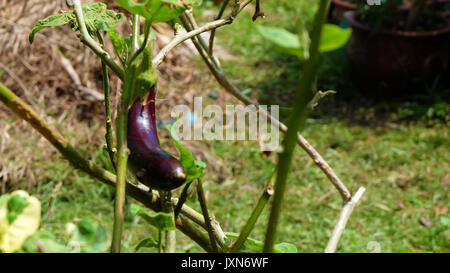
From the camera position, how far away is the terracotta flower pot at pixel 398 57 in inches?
144

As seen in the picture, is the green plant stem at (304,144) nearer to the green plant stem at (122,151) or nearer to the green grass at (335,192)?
the green plant stem at (122,151)

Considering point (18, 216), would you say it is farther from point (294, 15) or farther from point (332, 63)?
point (294, 15)

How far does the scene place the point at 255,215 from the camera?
498 millimetres

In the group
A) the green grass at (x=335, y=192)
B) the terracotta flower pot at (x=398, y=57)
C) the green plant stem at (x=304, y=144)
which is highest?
the green plant stem at (x=304, y=144)

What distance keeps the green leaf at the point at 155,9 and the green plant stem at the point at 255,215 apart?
15 centimetres

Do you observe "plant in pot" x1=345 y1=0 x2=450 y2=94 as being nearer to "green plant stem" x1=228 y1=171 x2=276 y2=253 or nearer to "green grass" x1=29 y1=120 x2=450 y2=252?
"green grass" x1=29 y1=120 x2=450 y2=252

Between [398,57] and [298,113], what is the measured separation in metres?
3.56

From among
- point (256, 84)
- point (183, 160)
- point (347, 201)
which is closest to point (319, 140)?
point (256, 84)

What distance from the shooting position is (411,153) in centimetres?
325

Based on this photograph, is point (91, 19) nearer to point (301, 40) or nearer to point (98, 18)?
point (98, 18)

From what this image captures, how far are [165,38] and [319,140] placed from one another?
3.94 feet

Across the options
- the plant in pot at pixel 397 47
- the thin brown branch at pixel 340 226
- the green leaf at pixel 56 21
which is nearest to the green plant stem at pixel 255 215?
the thin brown branch at pixel 340 226

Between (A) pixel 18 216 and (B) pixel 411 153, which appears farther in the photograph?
(B) pixel 411 153

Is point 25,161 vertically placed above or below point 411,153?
above
